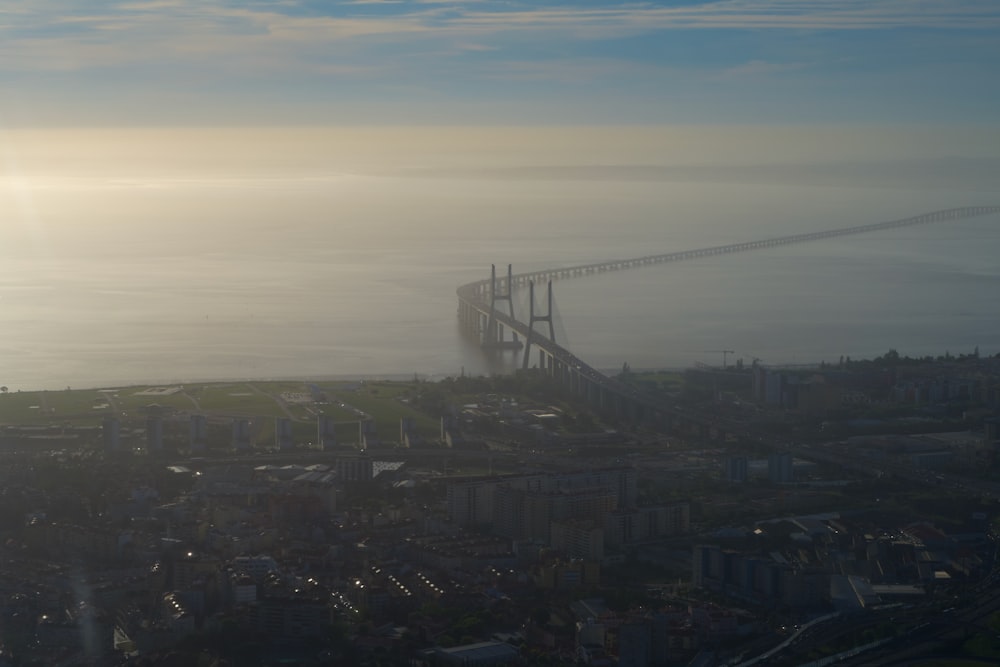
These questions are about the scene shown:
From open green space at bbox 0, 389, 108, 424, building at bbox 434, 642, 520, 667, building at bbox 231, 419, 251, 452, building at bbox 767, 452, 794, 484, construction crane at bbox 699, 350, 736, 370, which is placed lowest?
building at bbox 434, 642, 520, 667

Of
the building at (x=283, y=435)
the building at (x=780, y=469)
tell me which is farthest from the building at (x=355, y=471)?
the building at (x=780, y=469)

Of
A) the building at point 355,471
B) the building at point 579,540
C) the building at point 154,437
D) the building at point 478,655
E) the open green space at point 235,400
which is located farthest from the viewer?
the open green space at point 235,400

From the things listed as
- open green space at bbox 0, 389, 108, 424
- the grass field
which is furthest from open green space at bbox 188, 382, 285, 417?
open green space at bbox 0, 389, 108, 424

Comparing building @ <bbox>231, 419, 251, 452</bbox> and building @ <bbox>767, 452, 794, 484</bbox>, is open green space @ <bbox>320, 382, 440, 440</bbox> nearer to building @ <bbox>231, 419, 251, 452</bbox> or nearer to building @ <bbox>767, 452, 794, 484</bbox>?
building @ <bbox>231, 419, 251, 452</bbox>

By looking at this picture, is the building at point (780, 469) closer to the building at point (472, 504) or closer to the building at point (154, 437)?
the building at point (472, 504)

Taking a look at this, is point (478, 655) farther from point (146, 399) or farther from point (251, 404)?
point (146, 399)

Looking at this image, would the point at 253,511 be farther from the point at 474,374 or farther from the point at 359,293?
the point at 359,293

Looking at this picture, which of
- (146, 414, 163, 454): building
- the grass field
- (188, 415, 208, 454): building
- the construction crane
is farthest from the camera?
the construction crane
